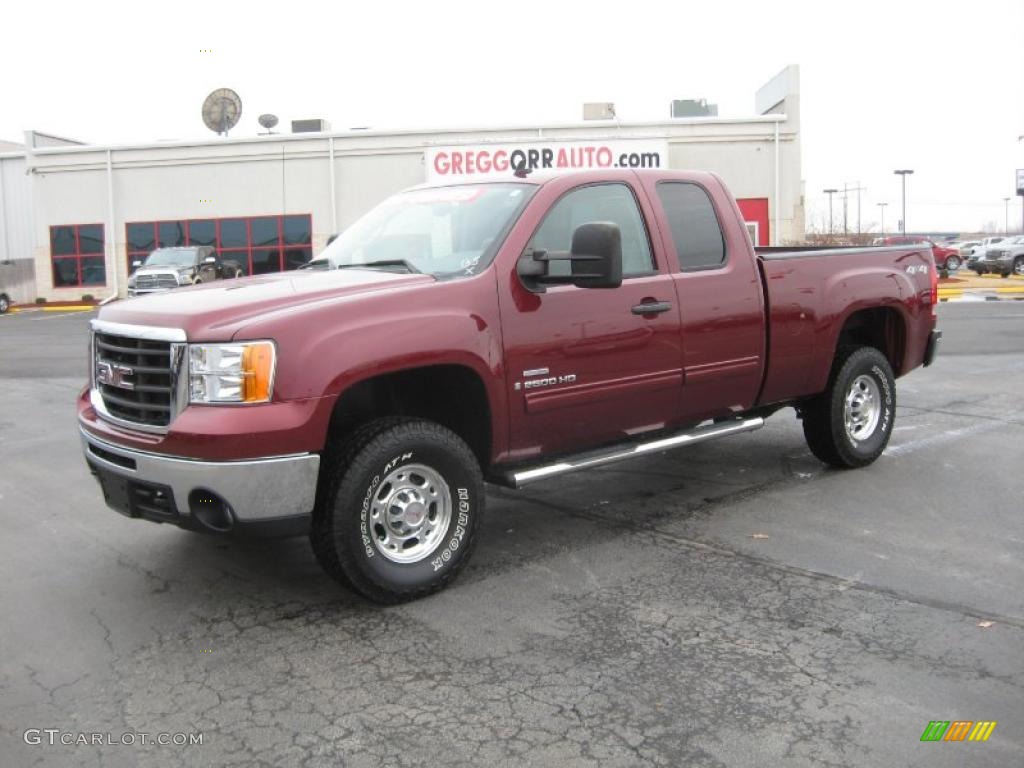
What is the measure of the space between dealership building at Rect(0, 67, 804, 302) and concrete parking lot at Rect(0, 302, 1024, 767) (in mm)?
26192

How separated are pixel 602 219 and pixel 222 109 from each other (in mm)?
35048

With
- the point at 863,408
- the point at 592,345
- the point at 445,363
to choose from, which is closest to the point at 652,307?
the point at 592,345

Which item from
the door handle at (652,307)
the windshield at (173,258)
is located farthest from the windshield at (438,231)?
the windshield at (173,258)

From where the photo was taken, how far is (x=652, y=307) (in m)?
5.54

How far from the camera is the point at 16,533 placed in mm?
5914

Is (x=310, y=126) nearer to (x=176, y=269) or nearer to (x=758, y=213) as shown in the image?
(x=176, y=269)

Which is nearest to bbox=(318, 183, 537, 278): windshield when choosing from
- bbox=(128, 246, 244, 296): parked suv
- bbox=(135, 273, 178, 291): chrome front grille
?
bbox=(128, 246, 244, 296): parked suv

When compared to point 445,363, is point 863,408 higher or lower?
lower

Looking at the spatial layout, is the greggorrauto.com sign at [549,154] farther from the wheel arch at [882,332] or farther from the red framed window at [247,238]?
the wheel arch at [882,332]

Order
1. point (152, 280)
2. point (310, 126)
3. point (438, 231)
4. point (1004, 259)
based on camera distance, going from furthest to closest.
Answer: point (1004, 259), point (310, 126), point (152, 280), point (438, 231)

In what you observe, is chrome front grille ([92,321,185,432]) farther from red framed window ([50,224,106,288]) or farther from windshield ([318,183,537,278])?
red framed window ([50,224,106,288])

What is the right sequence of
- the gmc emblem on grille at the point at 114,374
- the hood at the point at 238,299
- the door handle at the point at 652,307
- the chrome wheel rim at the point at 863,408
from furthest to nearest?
1. the chrome wheel rim at the point at 863,408
2. the door handle at the point at 652,307
3. the gmc emblem on grille at the point at 114,374
4. the hood at the point at 238,299

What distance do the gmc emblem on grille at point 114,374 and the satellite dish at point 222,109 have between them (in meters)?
35.0

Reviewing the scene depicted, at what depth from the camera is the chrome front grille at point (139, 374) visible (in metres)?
4.28
